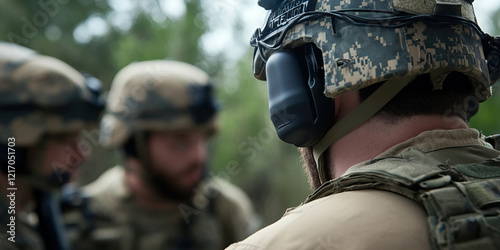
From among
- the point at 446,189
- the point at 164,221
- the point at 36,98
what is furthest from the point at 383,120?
the point at 164,221

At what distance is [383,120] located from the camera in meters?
1.65

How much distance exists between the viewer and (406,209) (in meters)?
1.34

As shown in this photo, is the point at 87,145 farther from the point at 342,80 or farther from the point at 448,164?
the point at 448,164

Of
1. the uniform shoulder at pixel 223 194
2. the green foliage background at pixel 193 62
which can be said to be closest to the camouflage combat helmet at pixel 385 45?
the uniform shoulder at pixel 223 194

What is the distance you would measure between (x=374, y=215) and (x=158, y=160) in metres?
3.42

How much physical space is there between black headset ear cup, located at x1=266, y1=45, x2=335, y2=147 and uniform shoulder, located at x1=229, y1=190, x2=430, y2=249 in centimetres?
40

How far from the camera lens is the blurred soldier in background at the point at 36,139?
3.06 meters

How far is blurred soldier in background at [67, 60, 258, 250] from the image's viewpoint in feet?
14.6

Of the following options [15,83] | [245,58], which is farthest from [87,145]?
[245,58]

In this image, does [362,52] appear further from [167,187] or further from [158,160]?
[167,187]

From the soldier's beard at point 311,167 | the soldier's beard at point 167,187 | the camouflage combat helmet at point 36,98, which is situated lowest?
the soldier's beard at point 311,167

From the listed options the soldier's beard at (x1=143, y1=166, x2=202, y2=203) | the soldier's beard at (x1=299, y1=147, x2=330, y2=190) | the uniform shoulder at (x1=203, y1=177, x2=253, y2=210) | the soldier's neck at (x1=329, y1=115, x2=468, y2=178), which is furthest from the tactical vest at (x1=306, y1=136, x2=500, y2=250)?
the uniform shoulder at (x1=203, y1=177, x2=253, y2=210)

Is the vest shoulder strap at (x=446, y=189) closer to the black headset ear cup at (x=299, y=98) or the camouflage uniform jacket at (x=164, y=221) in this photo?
the black headset ear cup at (x=299, y=98)

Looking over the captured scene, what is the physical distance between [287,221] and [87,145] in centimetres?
267
